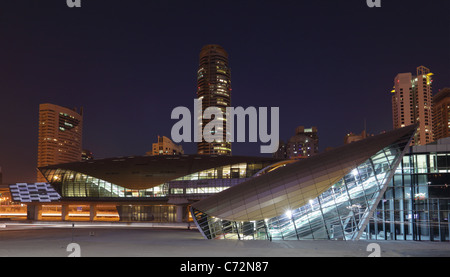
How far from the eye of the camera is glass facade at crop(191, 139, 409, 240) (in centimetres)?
3023

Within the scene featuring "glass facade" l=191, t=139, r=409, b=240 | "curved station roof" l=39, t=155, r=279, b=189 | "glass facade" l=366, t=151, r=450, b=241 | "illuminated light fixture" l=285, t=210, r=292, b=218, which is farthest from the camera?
"curved station roof" l=39, t=155, r=279, b=189

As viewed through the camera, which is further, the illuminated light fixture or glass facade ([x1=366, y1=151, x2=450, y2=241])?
glass facade ([x1=366, y1=151, x2=450, y2=241])

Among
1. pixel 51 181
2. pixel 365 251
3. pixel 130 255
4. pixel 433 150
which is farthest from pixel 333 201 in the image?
pixel 51 181

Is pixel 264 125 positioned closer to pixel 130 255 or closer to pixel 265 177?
pixel 265 177

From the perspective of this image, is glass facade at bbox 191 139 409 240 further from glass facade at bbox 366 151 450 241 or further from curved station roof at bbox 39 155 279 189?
curved station roof at bbox 39 155 279 189

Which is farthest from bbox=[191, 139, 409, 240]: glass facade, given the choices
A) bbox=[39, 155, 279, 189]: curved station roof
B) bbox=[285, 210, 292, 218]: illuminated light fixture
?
bbox=[39, 155, 279, 189]: curved station roof

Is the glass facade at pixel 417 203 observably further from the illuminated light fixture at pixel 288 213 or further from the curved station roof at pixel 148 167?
the curved station roof at pixel 148 167

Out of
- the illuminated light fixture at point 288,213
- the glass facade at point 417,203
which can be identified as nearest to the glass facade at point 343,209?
the illuminated light fixture at point 288,213

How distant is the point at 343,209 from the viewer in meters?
30.2

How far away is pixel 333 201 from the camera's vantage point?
30.3 metres

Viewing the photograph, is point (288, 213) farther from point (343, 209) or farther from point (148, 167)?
point (148, 167)

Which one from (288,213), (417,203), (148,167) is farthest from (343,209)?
(148,167)

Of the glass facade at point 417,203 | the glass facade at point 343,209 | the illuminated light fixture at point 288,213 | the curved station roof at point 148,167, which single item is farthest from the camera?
the curved station roof at point 148,167

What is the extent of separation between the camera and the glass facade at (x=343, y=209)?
99.2 feet
